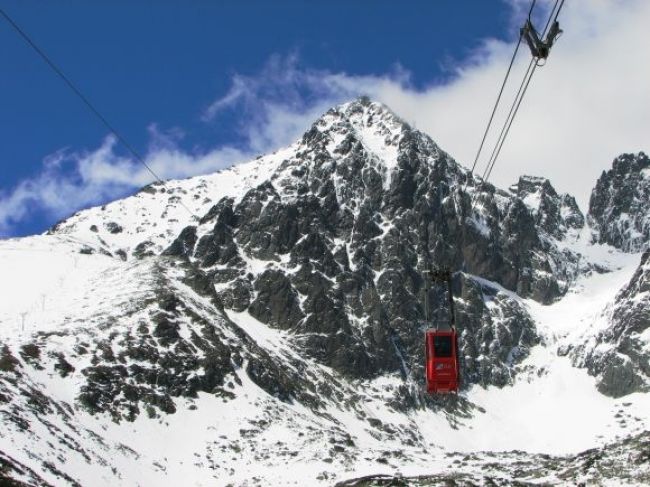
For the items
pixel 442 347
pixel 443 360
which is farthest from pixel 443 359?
pixel 442 347

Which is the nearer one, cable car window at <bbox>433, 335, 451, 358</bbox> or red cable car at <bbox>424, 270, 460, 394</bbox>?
red cable car at <bbox>424, 270, 460, 394</bbox>

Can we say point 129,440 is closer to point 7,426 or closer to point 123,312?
point 7,426

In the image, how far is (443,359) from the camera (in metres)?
54.5

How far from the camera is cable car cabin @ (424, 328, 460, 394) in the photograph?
54.3 m

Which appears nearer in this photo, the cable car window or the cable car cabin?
the cable car cabin

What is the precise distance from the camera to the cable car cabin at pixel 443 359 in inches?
2137

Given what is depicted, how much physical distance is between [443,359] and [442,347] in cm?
80

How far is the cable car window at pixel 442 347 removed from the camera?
54.5 metres

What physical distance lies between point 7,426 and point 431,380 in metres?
66.3

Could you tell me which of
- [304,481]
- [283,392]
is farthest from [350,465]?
[283,392]

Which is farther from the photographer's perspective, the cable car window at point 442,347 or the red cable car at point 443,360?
the cable car window at point 442,347

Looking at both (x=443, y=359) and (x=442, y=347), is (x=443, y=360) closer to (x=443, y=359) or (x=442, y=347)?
(x=443, y=359)

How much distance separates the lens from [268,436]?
156000 mm

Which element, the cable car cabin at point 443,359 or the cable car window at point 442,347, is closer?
the cable car cabin at point 443,359
